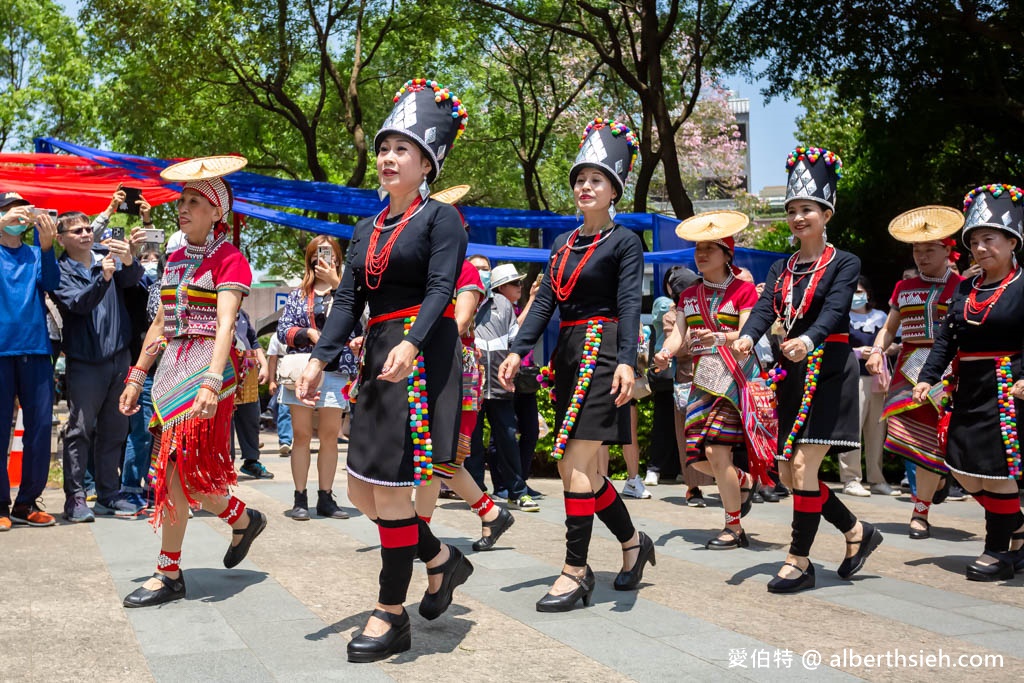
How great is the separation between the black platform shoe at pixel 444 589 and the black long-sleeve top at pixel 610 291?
1.06 meters

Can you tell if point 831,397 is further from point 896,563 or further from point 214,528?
point 214,528

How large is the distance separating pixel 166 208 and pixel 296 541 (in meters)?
25.8

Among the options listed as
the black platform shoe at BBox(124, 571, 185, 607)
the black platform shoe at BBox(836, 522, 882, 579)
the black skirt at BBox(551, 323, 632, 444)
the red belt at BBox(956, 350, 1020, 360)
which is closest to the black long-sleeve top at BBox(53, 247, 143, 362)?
the black platform shoe at BBox(124, 571, 185, 607)

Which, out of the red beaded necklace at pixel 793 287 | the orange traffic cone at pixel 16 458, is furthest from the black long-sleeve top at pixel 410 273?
the orange traffic cone at pixel 16 458

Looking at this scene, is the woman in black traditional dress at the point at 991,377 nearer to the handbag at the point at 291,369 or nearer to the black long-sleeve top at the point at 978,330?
the black long-sleeve top at the point at 978,330

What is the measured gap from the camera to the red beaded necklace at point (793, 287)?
581cm

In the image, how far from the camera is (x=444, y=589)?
15.5ft

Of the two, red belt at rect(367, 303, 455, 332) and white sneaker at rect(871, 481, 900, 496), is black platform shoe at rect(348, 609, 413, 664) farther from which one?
white sneaker at rect(871, 481, 900, 496)

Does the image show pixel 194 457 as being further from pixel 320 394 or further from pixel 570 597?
pixel 320 394

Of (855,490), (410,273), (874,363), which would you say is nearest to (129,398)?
(410,273)

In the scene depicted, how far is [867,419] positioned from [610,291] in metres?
6.37

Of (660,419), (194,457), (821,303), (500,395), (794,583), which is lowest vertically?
(794,583)

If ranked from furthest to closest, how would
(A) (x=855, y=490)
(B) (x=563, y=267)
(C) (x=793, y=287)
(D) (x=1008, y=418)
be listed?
1. (A) (x=855, y=490)
2. (D) (x=1008, y=418)
3. (C) (x=793, y=287)
4. (B) (x=563, y=267)

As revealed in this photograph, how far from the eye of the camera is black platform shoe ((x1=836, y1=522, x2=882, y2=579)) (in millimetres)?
5906
